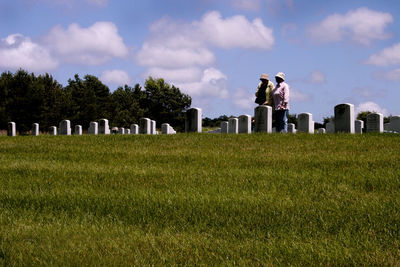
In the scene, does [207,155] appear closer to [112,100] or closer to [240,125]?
[240,125]

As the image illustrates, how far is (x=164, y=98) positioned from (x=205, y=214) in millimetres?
80472

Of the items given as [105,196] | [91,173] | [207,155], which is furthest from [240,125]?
[105,196]

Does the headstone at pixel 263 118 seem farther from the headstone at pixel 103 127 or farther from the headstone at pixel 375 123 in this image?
the headstone at pixel 103 127

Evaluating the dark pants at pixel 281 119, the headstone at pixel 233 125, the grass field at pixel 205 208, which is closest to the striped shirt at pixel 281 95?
the dark pants at pixel 281 119

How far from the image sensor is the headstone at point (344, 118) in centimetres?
1441

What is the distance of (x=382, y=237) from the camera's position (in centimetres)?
415

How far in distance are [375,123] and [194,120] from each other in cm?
729

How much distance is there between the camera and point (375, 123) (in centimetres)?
1675

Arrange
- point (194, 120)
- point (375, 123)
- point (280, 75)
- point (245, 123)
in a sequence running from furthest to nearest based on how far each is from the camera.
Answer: point (245, 123)
point (194, 120)
point (375, 123)
point (280, 75)

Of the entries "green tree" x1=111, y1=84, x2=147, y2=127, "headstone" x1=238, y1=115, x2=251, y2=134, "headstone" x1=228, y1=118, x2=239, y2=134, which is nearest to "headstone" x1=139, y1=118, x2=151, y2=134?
"headstone" x1=228, y1=118, x2=239, y2=134

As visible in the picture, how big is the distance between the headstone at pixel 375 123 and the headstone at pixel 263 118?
16.1 feet

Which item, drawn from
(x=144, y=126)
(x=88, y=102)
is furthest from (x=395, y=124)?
(x=88, y=102)

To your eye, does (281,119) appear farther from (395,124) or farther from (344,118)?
(395,124)

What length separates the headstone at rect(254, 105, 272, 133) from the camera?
14.7 m
